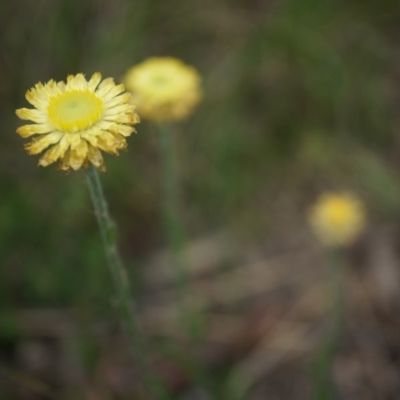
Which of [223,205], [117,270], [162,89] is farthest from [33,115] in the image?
[223,205]

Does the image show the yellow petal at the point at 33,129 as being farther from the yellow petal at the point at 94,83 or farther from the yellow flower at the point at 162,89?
the yellow flower at the point at 162,89

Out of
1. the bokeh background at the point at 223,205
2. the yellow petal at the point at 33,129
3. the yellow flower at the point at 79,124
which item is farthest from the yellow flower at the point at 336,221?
the yellow petal at the point at 33,129

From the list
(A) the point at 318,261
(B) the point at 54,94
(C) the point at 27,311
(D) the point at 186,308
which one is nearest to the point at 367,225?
(A) the point at 318,261

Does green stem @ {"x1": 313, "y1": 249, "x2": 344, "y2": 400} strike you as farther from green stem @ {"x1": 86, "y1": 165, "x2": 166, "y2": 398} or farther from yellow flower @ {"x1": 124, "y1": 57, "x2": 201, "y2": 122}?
yellow flower @ {"x1": 124, "y1": 57, "x2": 201, "y2": 122}

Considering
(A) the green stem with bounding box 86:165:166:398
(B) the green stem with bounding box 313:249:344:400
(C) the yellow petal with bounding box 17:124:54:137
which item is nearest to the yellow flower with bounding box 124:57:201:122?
(A) the green stem with bounding box 86:165:166:398

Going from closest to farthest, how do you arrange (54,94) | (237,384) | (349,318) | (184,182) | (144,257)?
(54,94), (237,384), (349,318), (144,257), (184,182)

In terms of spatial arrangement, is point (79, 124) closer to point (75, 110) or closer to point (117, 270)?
point (75, 110)

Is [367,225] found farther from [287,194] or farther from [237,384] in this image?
[237,384]
